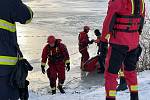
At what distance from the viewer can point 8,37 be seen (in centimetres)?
385

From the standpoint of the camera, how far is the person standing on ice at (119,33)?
5.07 meters

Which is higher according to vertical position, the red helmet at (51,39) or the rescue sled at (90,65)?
the red helmet at (51,39)

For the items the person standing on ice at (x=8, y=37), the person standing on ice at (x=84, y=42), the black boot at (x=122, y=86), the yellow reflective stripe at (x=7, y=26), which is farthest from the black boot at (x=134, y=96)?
the person standing on ice at (x=84, y=42)

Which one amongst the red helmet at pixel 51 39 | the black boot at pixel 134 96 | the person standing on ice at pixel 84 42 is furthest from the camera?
the person standing on ice at pixel 84 42

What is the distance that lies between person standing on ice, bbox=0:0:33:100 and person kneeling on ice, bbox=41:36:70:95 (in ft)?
18.7

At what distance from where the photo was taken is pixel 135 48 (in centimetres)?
538

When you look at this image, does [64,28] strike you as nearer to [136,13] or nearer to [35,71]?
[35,71]

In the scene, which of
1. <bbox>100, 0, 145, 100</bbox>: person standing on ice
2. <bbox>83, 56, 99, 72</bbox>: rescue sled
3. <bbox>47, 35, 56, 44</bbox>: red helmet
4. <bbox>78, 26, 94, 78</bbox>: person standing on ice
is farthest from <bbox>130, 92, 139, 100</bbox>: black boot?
<bbox>78, 26, 94, 78</bbox>: person standing on ice

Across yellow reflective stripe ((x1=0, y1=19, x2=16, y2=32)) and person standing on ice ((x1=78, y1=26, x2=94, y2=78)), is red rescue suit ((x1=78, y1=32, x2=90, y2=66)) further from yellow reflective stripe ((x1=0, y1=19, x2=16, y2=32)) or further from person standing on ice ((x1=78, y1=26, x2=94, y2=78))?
yellow reflective stripe ((x1=0, y1=19, x2=16, y2=32))

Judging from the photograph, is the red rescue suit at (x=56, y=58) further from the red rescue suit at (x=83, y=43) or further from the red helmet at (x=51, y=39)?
the red rescue suit at (x=83, y=43)

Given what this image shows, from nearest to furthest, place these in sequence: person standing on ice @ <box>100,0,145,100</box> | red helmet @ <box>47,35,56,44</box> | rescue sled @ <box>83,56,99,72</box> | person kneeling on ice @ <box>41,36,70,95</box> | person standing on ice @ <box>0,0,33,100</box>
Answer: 1. person standing on ice @ <box>0,0,33,100</box>
2. person standing on ice @ <box>100,0,145,100</box>
3. red helmet @ <box>47,35,56,44</box>
4. person kneeling on ice @ <box>41,36,70,95</box>
5. rescue sled @ <box>83,56,99,72</box>

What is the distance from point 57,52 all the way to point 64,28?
445 inches

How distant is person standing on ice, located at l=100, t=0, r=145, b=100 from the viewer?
5.07m

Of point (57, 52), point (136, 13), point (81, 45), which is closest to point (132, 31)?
point (136, 13)
